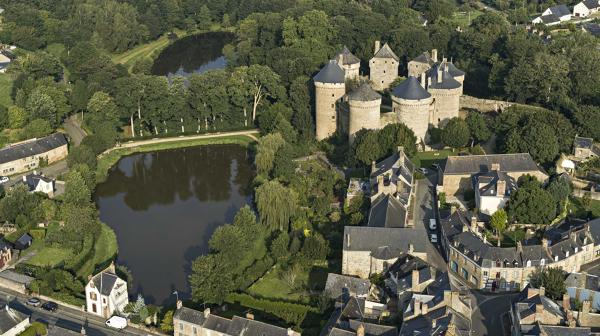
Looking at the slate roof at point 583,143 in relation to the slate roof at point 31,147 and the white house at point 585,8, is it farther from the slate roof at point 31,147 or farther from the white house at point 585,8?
the slate roof at point 31,147

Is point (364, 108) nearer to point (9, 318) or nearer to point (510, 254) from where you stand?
point (510, 254)

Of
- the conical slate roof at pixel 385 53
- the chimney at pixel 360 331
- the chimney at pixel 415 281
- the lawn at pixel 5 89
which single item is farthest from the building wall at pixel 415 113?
the lawn at pixel 5 89

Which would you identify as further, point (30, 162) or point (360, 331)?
point (30, 162)

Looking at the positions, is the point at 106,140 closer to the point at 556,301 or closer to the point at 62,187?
the point at 62,187

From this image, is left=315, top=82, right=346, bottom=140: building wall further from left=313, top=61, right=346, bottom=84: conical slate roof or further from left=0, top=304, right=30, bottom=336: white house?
left=0, top=304, right=30, bottom=336: white house

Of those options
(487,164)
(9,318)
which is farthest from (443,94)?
(9,318)

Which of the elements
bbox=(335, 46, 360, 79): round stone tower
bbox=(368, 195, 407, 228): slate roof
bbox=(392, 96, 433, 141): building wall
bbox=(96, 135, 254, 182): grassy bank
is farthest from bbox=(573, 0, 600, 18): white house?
bbox=(368, 195, 407, 228): slate roof
